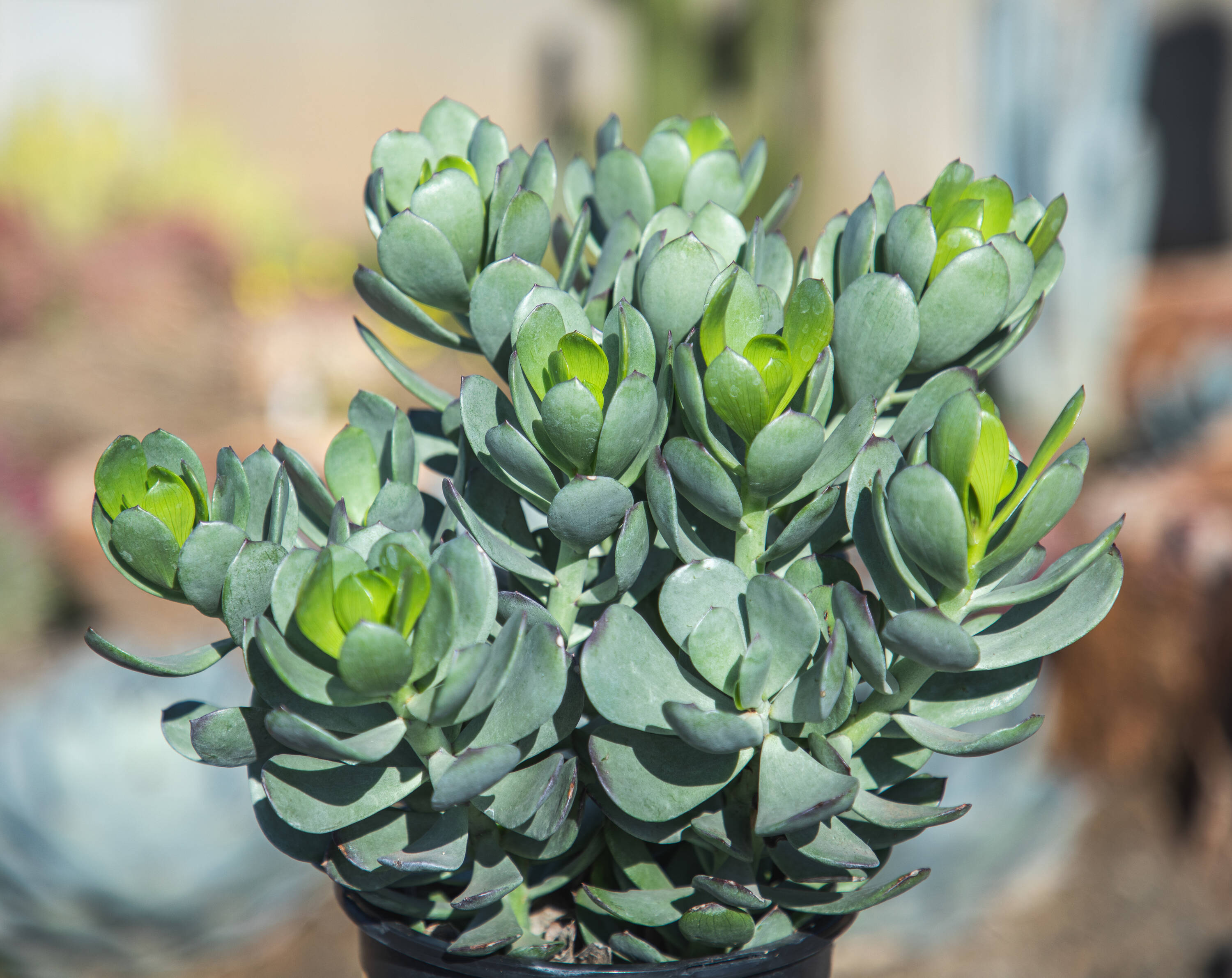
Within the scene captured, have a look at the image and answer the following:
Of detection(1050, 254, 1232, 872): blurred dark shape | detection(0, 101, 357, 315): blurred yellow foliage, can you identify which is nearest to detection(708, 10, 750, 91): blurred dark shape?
detection(0, 101, 357, 315): blurred yellow foliage

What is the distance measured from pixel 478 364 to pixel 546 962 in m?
2.76

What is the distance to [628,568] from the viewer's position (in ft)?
1.32

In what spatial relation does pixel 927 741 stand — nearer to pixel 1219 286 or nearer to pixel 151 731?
pixel 151 731

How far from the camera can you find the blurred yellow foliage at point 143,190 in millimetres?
Result: 4762

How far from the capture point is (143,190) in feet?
16.7

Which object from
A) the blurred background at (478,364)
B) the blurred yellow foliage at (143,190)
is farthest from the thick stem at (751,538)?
the blurred yellow foliage at (143,190)

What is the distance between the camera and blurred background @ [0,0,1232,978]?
5.45ft

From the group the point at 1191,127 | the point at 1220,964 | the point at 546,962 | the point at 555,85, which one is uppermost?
the point at 555,85

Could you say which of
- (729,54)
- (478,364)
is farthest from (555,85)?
(478,364)

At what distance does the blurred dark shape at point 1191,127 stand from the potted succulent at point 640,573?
5869mm

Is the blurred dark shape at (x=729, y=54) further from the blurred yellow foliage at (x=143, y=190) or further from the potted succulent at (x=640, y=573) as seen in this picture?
the potted succulent at (x=640, y=573)

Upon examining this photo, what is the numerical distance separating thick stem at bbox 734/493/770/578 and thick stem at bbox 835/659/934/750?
0.07 meters

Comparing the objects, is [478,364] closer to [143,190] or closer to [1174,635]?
[1174,635]

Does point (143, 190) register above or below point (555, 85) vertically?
below
